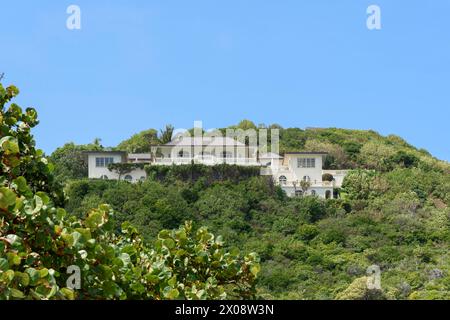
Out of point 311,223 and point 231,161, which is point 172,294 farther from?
point 231,161

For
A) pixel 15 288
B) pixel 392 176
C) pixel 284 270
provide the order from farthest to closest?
1. pixel 392 176
2. pixel 284 270
3. pixel 15 288

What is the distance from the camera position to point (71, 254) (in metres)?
5.15

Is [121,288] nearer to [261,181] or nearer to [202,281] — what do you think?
[202,281]

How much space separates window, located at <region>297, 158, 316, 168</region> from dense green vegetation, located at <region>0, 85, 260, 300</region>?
44266 millimetres

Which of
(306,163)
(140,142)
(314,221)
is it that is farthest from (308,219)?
(140,142)

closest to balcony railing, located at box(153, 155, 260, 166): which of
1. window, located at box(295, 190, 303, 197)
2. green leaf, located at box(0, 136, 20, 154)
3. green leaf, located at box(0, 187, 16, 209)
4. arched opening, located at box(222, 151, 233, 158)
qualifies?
arched opening, located at box(222, 151, 233, 158)

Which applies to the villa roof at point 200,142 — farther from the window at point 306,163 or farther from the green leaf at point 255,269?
the green leaf at point 255,269

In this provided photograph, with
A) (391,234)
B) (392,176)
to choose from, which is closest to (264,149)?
(392,176)

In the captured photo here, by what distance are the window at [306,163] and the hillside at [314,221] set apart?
245 centimetres

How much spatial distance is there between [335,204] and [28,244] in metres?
44.4

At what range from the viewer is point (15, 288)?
4672 millimetres

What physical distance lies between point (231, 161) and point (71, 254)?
149 ft

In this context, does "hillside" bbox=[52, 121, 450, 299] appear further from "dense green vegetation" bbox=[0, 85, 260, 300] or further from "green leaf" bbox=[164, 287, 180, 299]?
"green leaf" bbox=[164, 287, 180, 299]

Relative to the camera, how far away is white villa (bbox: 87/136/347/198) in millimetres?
A: 50250
